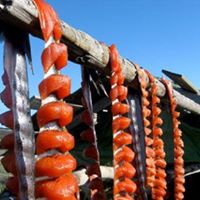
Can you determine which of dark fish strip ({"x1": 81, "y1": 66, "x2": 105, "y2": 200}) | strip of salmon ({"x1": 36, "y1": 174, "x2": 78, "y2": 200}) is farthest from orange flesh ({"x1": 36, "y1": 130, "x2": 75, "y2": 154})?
dark fish strip ({"x1": 81, "y1": 66, "x2": 105, "y2": 200})

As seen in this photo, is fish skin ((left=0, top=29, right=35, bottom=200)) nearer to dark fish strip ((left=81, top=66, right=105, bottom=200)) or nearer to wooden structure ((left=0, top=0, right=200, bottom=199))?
wooden structure ((left=0, top=0, right=200, bottom=199))

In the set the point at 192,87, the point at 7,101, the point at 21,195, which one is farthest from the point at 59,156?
the point at 192,87

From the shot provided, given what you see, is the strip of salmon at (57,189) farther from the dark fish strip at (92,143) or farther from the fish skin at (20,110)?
the dark fish strip at (92,143)

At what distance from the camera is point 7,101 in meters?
2.75

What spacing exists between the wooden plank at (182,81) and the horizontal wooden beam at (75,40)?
0.96 meters

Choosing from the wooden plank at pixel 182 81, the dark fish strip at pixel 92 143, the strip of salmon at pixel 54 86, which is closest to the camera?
the strip of salmon at pixel 54 86

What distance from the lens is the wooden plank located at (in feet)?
22.0

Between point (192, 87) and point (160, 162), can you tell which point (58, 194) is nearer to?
point (160, 162)

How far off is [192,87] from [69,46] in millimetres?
3946

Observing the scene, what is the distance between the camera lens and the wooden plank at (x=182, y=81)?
6712mm

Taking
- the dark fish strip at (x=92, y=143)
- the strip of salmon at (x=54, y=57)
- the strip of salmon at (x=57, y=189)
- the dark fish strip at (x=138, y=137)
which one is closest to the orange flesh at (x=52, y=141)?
the strip of salmon at (x=57, y=189)

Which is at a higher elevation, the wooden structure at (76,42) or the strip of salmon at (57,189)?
the wooden structure at (76,42)

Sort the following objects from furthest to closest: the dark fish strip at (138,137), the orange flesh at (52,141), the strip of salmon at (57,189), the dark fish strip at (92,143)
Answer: the dark fish strip at (138,137), the dark fish strip at (92,143), the orange flesh at (52,141), the strip of salmon at (57,189)

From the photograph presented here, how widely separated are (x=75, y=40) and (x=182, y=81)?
12.1ft
